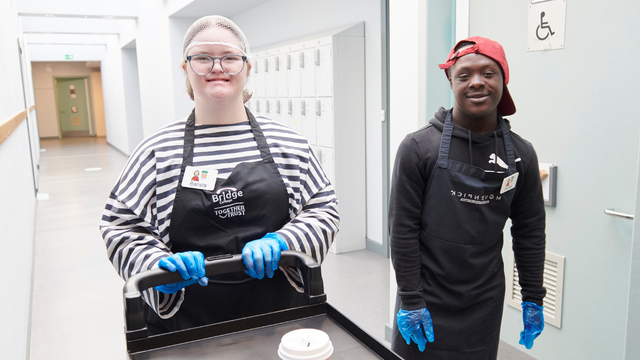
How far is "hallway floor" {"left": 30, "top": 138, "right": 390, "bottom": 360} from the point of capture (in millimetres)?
2889

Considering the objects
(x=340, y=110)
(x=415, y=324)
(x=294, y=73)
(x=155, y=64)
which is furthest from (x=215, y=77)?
(x=155, y=64)

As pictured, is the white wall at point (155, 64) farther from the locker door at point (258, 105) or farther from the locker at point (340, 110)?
the locker at point (340, 110)

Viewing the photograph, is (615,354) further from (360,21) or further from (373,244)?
(360,21)

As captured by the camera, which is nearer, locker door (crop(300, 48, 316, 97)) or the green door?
locker door (crop(300, 48, 316, 97))

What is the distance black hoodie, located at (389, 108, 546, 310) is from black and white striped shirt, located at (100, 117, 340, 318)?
285 mm

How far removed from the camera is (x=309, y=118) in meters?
4.61

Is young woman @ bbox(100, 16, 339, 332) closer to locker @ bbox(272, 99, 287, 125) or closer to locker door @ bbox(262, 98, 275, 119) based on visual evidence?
locker @ bbox(272, 99, 287, 125)

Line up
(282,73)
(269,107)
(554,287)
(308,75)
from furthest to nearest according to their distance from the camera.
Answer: (269,107), (282,73), (308,75), (554,287)

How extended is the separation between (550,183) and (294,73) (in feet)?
10.5

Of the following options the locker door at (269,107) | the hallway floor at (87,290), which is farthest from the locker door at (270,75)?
the hallway floor at (87,290)

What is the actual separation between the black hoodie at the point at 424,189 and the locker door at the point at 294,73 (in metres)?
3.25

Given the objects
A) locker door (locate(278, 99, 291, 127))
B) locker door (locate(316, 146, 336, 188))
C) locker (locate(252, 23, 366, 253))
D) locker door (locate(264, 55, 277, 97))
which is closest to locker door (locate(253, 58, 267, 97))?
locker door (locate(264, 55, 277, 97))

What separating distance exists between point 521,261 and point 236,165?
3.32 ft

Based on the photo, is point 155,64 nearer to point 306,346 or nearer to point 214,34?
point 214,34
